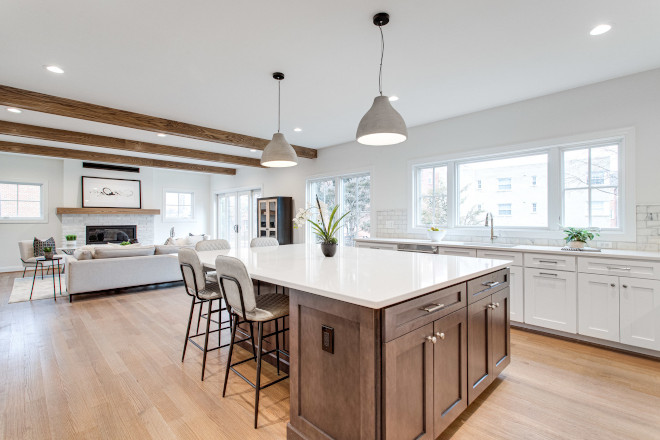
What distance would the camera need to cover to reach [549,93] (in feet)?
11.7

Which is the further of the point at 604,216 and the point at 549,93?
the point at 549,93

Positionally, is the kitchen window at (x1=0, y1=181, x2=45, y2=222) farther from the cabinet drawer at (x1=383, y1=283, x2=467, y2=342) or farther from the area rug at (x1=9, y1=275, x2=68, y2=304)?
the cabinet drawer at (x1=383, y1=283, x2=467, y2=342)

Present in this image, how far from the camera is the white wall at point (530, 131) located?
305cm

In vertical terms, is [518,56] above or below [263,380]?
above

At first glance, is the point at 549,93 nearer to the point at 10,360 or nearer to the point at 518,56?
the point at 518,56

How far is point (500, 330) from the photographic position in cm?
227

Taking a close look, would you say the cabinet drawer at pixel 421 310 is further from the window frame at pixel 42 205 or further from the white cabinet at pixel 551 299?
the window frame at pixel 42 205

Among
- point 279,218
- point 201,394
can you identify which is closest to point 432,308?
point 201,394

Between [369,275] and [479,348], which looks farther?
[479,348]

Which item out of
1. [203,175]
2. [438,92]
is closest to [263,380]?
[438,92]

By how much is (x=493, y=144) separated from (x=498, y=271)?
2434mm

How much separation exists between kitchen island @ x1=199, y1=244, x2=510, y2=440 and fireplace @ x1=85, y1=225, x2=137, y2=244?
26.1 ft

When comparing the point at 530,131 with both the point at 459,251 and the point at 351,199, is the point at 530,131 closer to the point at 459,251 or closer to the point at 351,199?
the point at 459,251

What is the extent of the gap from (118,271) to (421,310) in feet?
16.8
